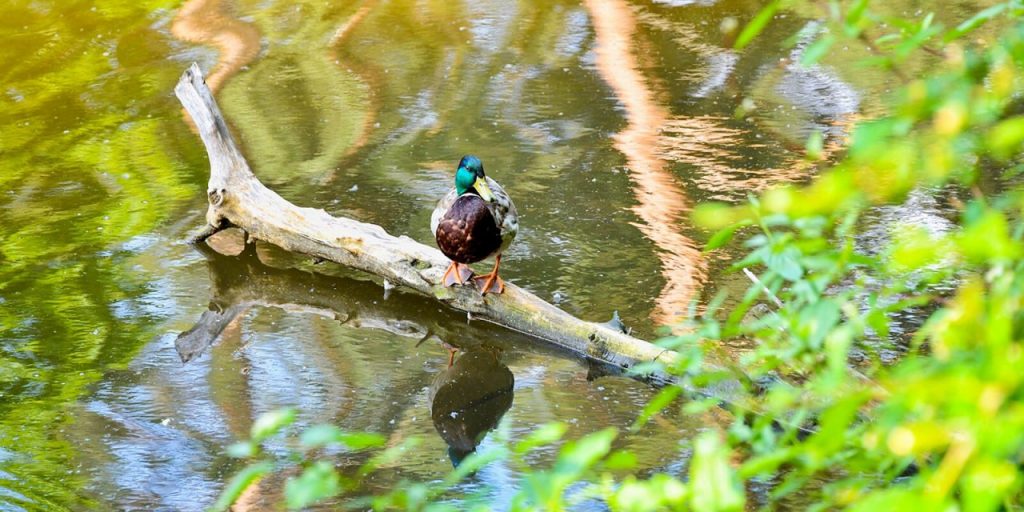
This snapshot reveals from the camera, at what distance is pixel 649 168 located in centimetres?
664

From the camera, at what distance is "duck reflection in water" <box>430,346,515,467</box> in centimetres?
432

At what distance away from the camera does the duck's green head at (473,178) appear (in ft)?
15.9

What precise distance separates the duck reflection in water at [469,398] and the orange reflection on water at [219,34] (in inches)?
185

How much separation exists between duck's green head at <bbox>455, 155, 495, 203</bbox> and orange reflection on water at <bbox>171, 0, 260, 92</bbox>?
442 cm

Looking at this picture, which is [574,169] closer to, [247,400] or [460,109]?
[460,109]

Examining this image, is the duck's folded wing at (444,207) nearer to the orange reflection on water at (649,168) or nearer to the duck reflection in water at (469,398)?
the duck reflection in water at (469,398)

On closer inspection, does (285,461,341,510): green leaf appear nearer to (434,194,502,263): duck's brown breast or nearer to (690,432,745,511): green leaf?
(690,432,745,511): green leaf

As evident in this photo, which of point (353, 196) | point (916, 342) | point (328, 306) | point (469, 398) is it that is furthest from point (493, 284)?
point (916, 342)

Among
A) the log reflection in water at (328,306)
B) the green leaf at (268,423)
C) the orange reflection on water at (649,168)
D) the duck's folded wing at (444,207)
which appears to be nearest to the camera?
the green leaf at (268,423)

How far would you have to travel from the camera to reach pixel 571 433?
13.7 ft

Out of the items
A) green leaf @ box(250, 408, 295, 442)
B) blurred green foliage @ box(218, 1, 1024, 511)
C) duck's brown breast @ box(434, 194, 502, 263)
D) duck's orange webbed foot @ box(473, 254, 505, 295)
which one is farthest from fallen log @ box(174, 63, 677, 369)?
green leaf @ box(250, 408, 295, 442)

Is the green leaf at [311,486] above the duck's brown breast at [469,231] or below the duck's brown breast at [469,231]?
above

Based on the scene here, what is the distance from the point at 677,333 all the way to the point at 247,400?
5.86 feet

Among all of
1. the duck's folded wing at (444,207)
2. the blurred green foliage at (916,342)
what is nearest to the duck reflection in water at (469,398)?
the duck's folded wing at (444,207)
